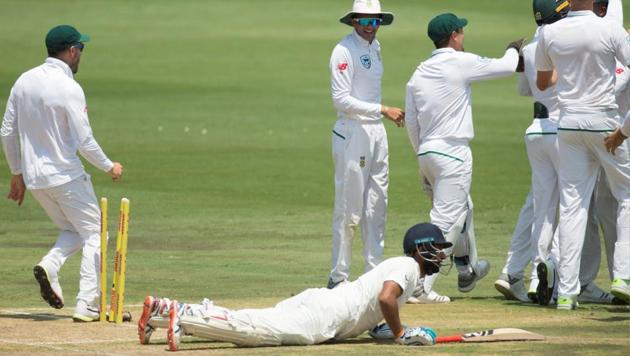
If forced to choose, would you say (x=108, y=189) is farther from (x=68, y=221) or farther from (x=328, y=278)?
(x=68, y=221)

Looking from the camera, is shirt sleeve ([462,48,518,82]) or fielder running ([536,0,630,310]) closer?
fielder running ([536,0,630,310])

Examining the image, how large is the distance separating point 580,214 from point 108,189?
10686 millimetres

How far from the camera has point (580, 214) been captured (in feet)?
39.7

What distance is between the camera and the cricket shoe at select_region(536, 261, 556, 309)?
1240 cm

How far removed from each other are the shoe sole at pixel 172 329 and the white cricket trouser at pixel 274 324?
0.23 ft

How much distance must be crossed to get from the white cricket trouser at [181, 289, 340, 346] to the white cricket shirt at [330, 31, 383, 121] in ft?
10.7

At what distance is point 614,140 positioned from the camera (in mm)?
11562

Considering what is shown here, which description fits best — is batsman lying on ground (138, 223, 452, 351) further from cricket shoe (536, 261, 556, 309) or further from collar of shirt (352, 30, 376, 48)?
collar of shirt (352, 30, 376, 48)

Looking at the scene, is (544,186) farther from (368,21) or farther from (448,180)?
(368,21)

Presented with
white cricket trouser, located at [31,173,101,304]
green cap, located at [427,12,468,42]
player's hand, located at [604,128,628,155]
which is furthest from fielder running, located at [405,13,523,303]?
white cricket trouser, located at [31,173,101,304]

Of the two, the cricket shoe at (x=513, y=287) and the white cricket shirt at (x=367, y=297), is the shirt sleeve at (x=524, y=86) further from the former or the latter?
the white cricket shirt at (x=367, y=297)

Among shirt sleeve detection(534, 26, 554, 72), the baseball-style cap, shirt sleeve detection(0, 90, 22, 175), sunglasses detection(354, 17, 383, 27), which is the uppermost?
sunglasses detection(354, 17, 383, 27)

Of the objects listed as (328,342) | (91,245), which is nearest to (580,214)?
(328,342)

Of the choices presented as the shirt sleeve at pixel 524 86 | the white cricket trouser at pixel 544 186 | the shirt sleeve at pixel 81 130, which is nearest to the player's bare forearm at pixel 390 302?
the shirt sleeve at pixel 81 130
